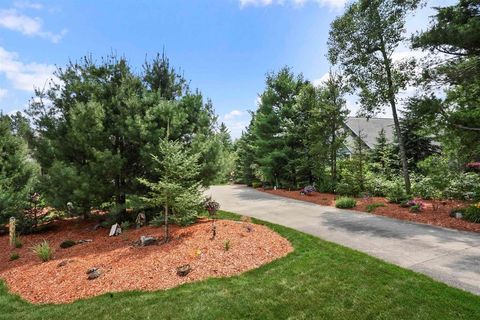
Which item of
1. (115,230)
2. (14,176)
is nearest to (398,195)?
(115,230)

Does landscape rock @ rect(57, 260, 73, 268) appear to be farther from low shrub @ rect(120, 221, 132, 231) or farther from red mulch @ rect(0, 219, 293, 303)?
low shrub @ rect(120, 221, 132, 231)

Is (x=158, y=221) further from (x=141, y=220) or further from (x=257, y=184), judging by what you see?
(x=257, y=184)

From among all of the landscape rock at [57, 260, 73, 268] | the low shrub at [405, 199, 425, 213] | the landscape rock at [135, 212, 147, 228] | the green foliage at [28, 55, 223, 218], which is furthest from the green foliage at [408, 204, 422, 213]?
the landscape rock at [57, 260, 73, 268]

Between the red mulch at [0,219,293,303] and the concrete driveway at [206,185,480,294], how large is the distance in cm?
189

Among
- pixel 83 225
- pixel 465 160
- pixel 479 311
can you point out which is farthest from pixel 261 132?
pixel 479 311

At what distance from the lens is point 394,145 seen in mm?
21094

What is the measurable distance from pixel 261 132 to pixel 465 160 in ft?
37.9

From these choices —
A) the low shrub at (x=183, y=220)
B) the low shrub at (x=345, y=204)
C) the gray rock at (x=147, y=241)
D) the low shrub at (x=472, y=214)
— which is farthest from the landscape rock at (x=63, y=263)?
the low shrub at (x=472, y=214)

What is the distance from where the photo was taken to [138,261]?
20.3 feet

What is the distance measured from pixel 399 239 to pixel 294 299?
439cm

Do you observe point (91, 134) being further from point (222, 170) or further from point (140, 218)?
point (222, 170)

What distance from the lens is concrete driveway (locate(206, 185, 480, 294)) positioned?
5.33 meters

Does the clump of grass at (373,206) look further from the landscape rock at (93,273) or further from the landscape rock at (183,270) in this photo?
the landscape rock at (93,273)

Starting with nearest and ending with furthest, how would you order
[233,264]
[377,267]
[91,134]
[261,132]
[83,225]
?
[377,267] < [233,264] < [91,134] < [83,225] < [261,132]
